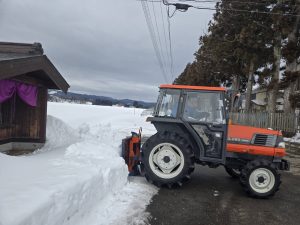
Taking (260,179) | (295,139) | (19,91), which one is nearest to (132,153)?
(260,179)

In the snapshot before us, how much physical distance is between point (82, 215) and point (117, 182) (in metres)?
2.10

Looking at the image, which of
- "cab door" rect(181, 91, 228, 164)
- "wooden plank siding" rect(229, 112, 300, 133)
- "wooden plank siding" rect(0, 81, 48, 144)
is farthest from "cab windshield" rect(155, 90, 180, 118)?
"wooden plank siding" rect(229, 112, 300, 133)

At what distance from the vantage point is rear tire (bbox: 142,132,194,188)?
798 centimetres

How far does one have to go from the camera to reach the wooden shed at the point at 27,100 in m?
10.3

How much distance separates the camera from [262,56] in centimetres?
2628

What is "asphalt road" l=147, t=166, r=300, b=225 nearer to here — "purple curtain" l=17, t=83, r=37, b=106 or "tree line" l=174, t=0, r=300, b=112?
"purple curtain" l=17, t=83, r=37, b=106

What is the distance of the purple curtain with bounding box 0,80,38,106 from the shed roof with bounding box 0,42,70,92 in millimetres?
359

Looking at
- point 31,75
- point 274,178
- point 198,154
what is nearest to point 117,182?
point 198,154

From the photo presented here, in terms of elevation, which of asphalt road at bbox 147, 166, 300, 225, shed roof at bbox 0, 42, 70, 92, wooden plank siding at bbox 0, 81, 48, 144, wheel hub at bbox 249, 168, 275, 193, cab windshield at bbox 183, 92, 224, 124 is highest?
shed roof at bbox 0, 42, 70, 92

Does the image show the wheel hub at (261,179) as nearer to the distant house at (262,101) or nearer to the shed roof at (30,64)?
the shed roof at (30,64)

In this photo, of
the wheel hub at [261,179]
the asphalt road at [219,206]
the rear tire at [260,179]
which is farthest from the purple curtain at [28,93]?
the wheel hub at [261,179]

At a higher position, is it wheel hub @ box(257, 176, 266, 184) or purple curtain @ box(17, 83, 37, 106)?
purple curtain @ box(17, 83, 37, 106)

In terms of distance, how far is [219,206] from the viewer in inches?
275

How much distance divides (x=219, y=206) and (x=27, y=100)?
665 centimetres
